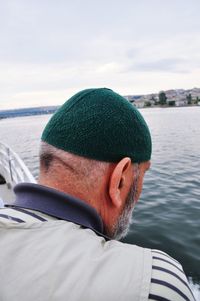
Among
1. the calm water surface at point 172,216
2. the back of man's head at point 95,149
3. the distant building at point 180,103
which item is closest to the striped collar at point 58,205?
the back of man's head at point 95,149

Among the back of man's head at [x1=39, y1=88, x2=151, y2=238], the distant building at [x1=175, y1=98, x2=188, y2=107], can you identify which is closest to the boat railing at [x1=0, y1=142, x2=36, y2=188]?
the back of man's head at [x1=39, y1=88, x2=151, y2=238]

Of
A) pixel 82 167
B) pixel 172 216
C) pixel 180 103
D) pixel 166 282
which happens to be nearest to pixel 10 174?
pixel 172 216

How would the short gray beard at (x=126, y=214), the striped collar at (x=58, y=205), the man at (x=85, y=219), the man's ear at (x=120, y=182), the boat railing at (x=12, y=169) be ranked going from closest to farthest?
the man at (x=85, y=219) → the striped collar at (x=58, y=205) → the man's ear at (x=120, y=182) → the short gray beard at (x=126, y=214) → the boat railing at (x=12, y=169)

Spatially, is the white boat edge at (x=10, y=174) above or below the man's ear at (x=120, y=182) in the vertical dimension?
below

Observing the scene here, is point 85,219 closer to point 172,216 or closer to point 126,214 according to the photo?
point 126,214

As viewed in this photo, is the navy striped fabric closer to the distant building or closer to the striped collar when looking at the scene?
the striped collar

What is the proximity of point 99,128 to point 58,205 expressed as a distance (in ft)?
1.07

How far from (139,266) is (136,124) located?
1.87ft

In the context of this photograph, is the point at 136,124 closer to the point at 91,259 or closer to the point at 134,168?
the point at 134,168

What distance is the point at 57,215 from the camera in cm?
94

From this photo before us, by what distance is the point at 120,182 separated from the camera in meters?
1.12

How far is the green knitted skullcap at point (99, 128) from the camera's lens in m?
1.08

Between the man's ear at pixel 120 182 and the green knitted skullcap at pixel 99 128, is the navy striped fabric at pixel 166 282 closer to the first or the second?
the man's ear at pixel 120 182

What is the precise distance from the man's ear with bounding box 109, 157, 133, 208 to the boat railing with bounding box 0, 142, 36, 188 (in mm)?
4621
